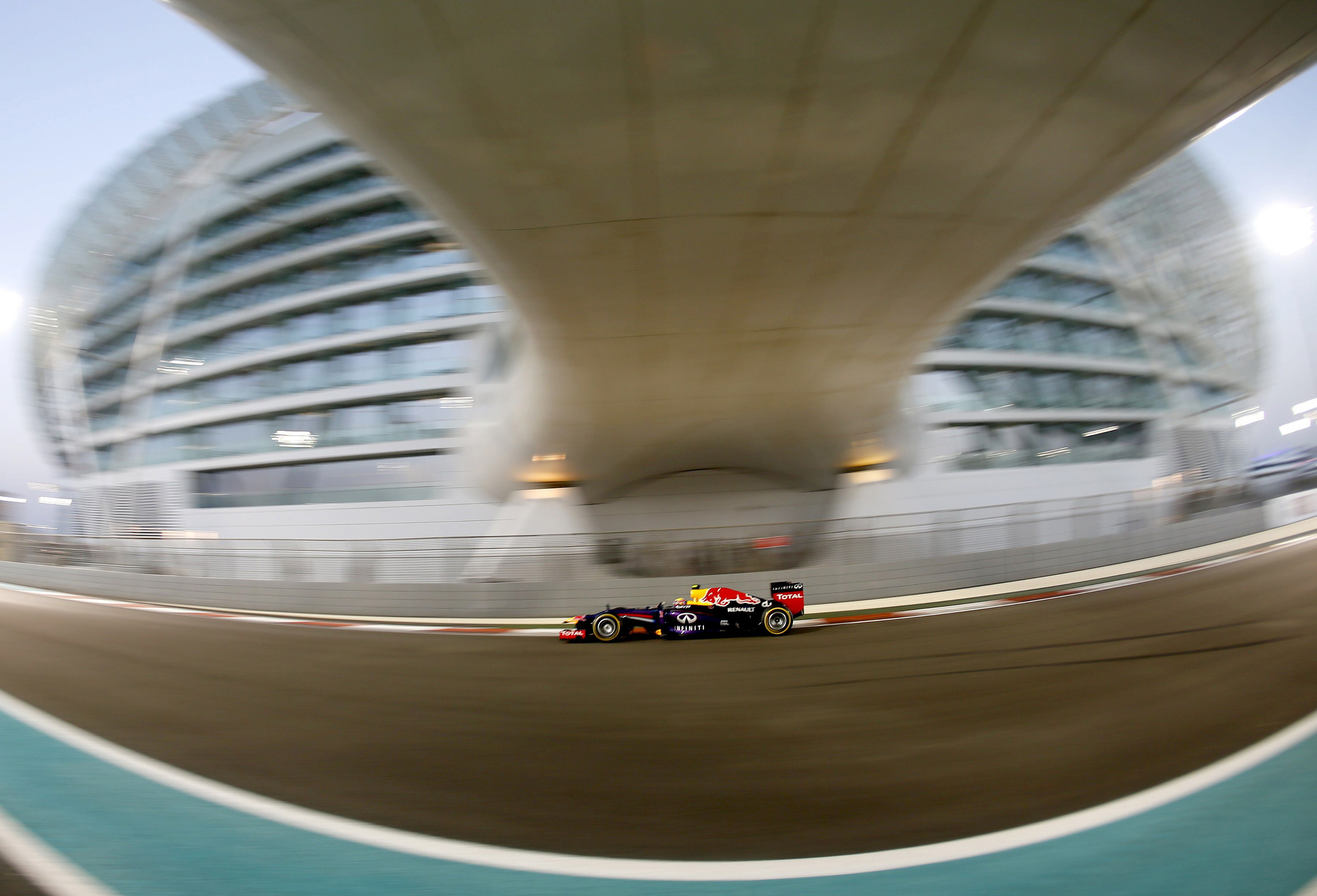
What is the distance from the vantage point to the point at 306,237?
3173cm

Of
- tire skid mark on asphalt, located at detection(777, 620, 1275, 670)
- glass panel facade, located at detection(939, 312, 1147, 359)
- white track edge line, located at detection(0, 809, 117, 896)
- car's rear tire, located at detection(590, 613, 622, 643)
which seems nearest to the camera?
white track edge line, located at detection(0, 809, 117, 896)

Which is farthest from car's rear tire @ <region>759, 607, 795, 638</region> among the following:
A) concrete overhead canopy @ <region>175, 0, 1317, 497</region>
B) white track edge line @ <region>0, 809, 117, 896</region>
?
white track edge line @ <region>0, 809, 117, 896</region>

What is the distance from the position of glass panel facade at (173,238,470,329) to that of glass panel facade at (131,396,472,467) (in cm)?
653

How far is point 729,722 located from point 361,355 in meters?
29.8

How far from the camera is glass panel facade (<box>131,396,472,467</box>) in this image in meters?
27.3

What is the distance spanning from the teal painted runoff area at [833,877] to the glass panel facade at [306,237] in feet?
103

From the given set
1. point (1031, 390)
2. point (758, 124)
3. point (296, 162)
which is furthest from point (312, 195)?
point (1031, 390)

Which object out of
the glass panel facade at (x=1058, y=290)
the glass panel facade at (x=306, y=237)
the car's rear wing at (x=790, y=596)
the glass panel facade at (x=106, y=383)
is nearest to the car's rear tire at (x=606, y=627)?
the car's rear wing at (x=790, y=596)

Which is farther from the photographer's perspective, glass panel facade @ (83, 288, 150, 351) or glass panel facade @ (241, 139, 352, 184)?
Result: glass panel facade @ (83, 288, 150, 351)

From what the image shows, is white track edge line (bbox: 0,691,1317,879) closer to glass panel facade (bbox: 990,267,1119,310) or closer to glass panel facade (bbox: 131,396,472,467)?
glass panel facade (bbox: 131,396,472,467)

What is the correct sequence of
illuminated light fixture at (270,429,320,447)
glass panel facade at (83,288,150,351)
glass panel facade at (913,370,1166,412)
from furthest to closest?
glass panel facade at (83,288,150,351)
glass panel facade at (913,370,1166,412)
illuminated light fixture at (270,429,320,447)

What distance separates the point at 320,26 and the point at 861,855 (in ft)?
20.6

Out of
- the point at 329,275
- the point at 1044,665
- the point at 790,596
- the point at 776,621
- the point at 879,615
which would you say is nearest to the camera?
the point at 1044,665

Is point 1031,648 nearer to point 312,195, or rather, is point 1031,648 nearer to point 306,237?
point 306,237
